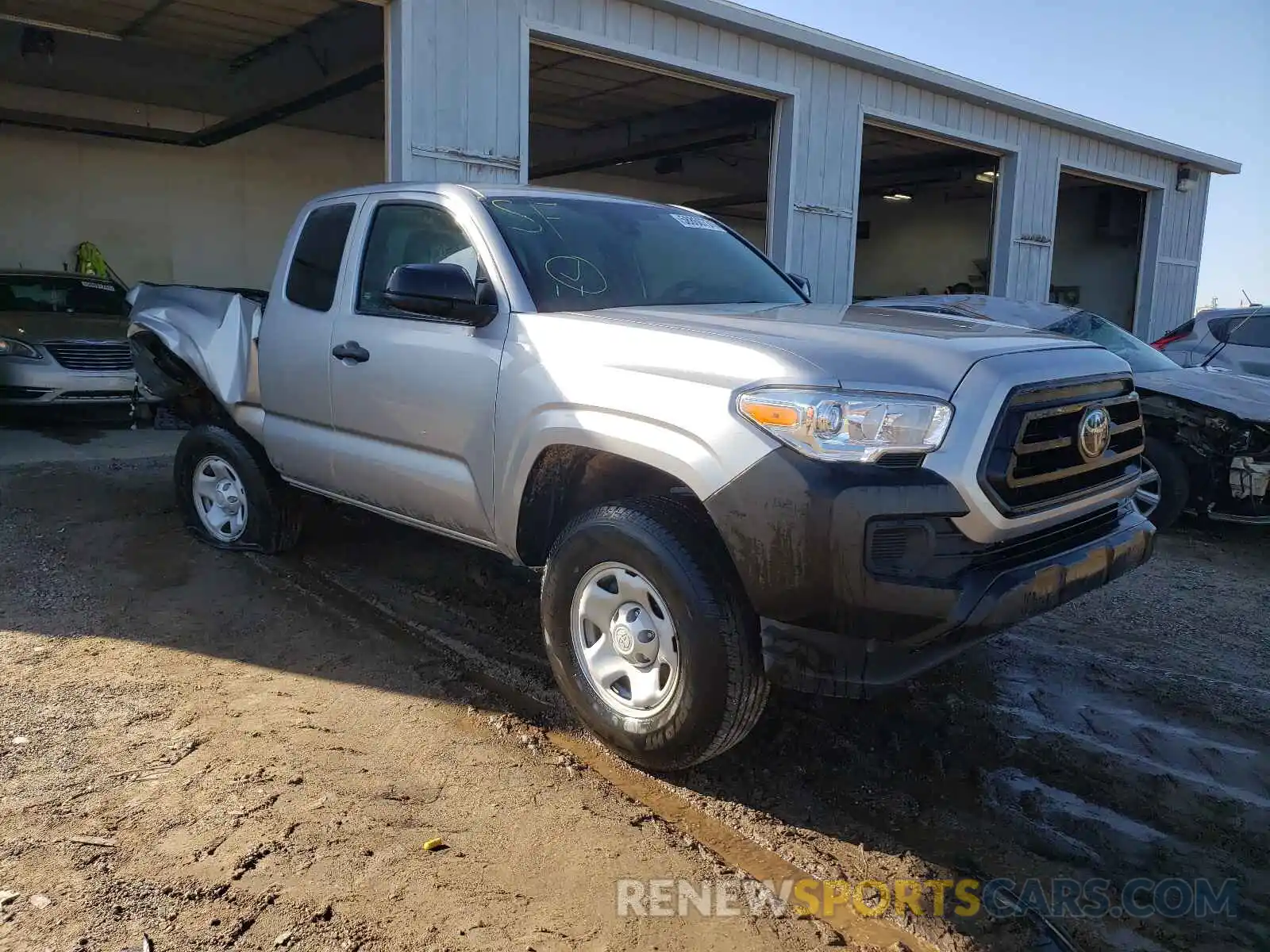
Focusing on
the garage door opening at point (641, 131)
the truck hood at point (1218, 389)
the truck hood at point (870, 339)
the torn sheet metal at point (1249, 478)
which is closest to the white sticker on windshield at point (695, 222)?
the truck hood at point (870, 339)

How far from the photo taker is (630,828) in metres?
2.95

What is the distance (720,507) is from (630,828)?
1011mm

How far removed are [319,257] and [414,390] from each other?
4.16 feet

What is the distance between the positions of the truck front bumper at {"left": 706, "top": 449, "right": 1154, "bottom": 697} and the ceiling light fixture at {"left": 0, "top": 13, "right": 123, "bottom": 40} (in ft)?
37.7

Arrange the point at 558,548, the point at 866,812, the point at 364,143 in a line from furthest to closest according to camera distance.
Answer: the point at 364,143 → the point at 558,548 → the point at 866,812

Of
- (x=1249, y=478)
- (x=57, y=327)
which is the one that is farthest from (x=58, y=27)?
(x=1249, y=478)

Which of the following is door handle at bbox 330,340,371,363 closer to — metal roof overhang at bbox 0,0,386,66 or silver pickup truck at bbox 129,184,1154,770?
silver pickup truck at bbox 129,184,1154,770

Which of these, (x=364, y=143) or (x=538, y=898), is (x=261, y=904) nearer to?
(x=538, y=898)

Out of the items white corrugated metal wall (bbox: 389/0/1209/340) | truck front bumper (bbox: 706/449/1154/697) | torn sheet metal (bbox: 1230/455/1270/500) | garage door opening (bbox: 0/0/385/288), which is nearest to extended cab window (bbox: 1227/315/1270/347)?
white corrugated metal wall (bbox: 389/0/1209/340)

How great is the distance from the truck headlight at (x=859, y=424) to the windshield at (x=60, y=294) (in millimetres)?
10115

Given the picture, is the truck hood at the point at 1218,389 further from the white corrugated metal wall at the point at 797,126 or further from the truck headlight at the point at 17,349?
the truck headlight at the point at 17,349

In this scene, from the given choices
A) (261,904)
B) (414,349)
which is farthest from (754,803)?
(414,349)

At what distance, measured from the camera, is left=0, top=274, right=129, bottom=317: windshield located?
1085 centimetres

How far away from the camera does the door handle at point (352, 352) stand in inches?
170
